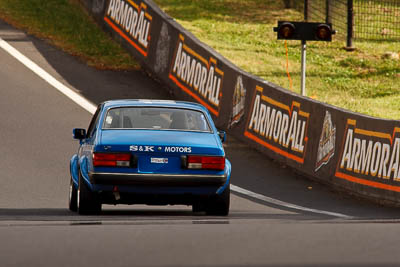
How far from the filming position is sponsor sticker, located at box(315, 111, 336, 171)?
16938 millimetres

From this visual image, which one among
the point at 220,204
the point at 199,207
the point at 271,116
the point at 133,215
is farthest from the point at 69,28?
the point at 220,204

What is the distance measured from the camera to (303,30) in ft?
74.2

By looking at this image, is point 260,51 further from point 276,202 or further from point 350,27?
point 276,202

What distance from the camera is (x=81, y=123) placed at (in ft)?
67.6

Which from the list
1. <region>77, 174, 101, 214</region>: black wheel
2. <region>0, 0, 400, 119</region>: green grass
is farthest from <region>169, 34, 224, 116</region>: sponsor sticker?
<region>77, 174, 101, 214</region>: black wheel

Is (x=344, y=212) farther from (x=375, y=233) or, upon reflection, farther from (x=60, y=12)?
(x=60, y=12)

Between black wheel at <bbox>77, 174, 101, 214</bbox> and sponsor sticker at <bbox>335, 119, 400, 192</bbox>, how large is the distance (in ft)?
18.7

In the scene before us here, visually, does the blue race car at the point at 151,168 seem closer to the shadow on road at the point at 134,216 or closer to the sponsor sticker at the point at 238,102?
the shadow on road at the point at 134,216

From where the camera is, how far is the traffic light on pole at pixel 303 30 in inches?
885

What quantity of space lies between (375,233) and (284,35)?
1346cm

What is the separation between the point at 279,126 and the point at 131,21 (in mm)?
9772

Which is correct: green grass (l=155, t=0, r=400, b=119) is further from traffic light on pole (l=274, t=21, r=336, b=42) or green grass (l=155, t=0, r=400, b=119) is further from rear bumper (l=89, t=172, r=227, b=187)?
rear bumper (l=89, t=172, r=227, b=187)

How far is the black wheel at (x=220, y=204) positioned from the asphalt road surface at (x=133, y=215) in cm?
19

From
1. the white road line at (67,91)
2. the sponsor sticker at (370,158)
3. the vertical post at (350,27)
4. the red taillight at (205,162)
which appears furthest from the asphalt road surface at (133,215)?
the vertical post at (350,27)
